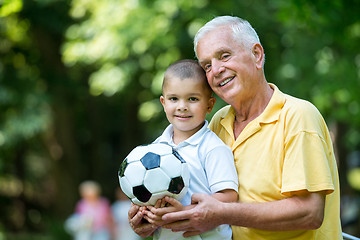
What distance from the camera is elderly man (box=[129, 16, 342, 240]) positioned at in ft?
7.59

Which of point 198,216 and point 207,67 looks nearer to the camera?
point 198,216

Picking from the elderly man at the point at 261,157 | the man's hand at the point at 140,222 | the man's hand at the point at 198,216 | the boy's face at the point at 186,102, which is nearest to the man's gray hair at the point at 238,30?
the elderly man at the point at 261,157

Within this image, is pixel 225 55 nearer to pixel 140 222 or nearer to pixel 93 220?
pixel 140 222

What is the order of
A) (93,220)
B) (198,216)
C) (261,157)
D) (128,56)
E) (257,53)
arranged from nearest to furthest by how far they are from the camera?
(198,216), (261,157), (257,53), (93,220), (128,56)

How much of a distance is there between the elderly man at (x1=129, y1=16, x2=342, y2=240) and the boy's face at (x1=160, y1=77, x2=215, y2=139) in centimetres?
9

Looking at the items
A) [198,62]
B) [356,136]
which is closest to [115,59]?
[198,62]

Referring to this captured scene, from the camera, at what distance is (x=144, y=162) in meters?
2.44

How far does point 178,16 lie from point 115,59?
1.72 m

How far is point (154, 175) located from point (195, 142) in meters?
0.33

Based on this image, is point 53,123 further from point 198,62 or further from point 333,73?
point 198,62

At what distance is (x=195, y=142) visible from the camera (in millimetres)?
2611

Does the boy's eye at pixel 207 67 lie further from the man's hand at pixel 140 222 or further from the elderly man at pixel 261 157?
the man's hand at pixel 140 222

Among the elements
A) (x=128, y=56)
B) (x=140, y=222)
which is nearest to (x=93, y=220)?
(x=128, y=56)

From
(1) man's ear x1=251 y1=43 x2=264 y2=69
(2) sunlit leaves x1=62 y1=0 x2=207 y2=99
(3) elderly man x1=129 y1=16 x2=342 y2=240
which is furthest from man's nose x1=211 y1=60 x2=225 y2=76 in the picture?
(2) sunlit leaves x1=62 y1=0 x2=207 y2=99
